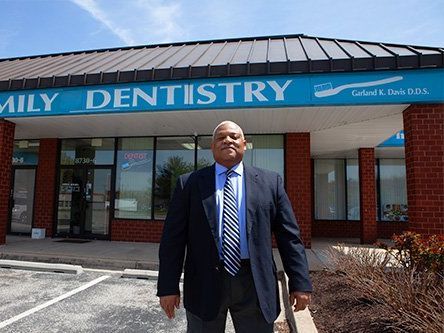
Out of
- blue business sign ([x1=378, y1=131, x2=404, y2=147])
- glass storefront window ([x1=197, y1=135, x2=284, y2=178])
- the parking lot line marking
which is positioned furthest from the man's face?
blue business sign ([x1=378, y1=131, x2=404, y2=147])

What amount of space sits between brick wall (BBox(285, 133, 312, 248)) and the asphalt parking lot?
5.19 meters

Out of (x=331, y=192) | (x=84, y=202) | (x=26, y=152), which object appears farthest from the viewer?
(x=331, y=192)

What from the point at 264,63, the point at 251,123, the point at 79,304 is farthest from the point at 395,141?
the point at 79,304

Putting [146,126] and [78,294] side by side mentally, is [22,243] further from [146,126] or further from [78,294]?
[78,294]

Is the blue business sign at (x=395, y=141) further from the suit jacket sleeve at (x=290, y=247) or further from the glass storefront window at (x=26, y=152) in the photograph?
the glass storefront window at (x=26, y=152)

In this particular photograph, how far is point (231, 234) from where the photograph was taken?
7.40ft

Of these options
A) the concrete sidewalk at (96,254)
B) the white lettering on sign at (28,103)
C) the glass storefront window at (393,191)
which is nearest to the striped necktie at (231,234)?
the concrete sidewalk at (96,254)

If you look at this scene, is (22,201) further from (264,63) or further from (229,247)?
(229,247)

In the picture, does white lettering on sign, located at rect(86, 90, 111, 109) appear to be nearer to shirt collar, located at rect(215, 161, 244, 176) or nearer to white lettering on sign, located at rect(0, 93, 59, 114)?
white lettering on sign, located at rect(0, 93, 59, 114)

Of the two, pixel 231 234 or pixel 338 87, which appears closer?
pixel 231 234

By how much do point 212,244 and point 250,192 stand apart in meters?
0.43

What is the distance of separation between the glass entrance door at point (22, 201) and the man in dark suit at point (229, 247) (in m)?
11.6

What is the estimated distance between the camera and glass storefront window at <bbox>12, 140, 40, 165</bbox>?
482 inches

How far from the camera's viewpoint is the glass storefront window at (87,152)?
37.6 ft
